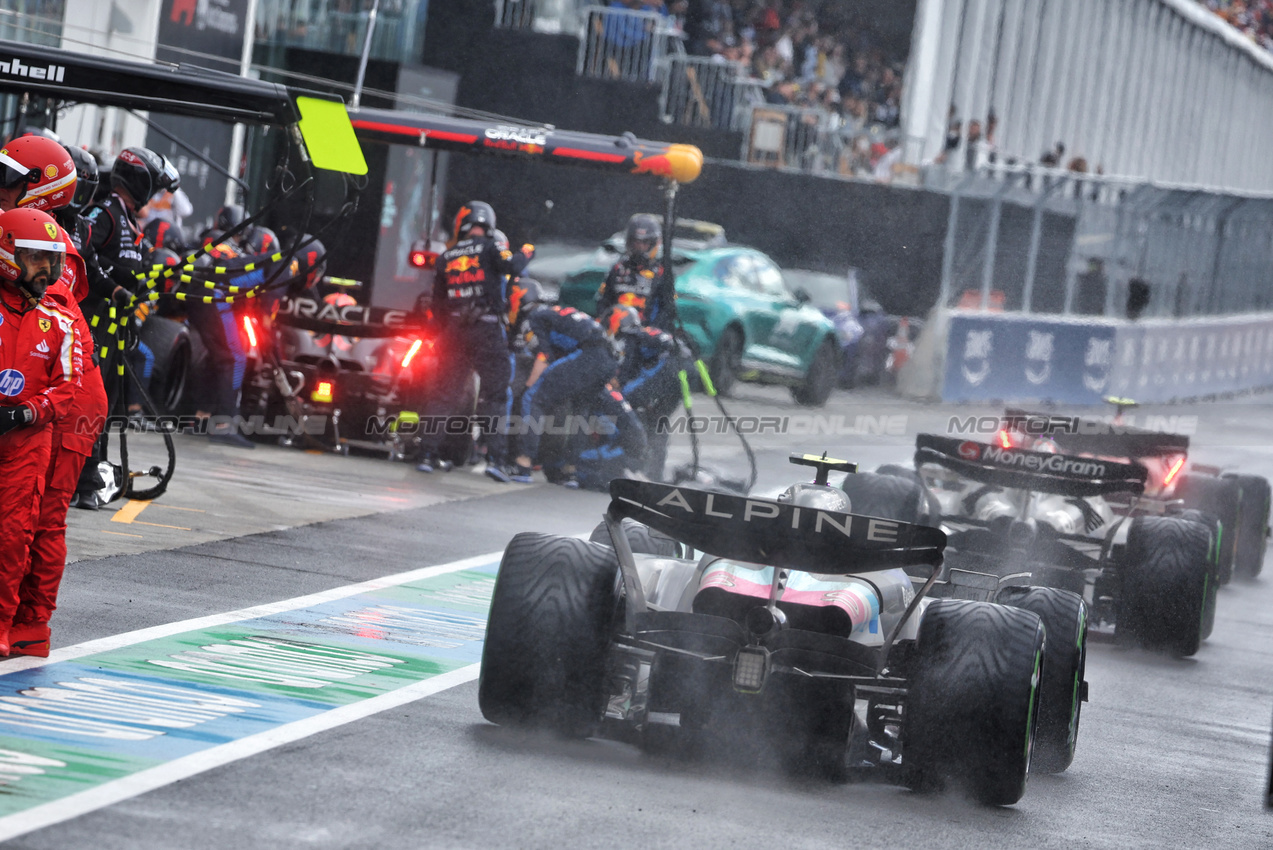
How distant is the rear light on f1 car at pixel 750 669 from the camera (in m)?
6.11

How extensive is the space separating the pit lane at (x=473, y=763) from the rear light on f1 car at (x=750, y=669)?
0.34 metres

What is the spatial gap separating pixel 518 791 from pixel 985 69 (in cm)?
2623

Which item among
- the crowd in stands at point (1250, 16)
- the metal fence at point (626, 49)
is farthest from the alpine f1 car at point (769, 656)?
the crowd in stands at point (1250, 16)

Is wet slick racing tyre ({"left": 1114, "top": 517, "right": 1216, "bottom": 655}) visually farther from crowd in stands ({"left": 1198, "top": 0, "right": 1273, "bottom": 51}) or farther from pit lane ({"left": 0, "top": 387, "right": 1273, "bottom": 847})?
crowd in stands ({"left": 1198, "top": 0, "right": 1273, "bottom": 51})

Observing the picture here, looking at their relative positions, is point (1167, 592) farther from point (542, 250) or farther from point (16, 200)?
point (542, 250)

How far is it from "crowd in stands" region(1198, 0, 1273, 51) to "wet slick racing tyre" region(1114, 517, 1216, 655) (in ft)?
103

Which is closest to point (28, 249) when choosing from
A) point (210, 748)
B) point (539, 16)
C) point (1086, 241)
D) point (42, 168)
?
point (42, 168)

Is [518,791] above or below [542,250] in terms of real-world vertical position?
below

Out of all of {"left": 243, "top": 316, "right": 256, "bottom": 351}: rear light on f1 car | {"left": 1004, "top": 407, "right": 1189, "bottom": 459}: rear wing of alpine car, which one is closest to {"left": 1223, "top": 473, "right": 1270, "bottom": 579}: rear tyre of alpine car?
{"left": 1004, "top": 407, "right": 1189, "bottom": 459}: rear wing of alpine car

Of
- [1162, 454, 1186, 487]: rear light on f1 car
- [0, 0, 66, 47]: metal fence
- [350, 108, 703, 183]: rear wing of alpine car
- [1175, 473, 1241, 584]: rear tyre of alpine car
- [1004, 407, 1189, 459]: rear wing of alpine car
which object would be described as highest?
[0, 0, 66, 47]: metal fence

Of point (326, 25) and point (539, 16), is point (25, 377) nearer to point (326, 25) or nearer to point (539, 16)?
point (326, 25)

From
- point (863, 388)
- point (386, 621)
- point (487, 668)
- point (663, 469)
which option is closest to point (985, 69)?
point (863, 388)

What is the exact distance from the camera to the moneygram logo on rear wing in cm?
1013

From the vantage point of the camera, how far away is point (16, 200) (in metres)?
7.68
